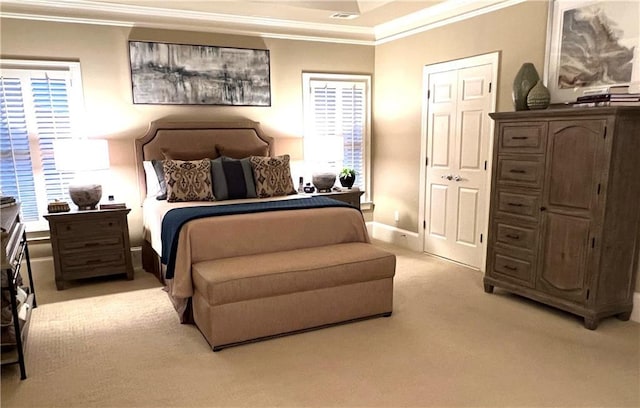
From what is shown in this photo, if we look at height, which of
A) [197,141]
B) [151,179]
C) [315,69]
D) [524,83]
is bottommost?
[151,179]

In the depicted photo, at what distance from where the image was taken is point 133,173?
477 cm

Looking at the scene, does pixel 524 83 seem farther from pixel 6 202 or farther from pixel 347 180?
pixel 6 202

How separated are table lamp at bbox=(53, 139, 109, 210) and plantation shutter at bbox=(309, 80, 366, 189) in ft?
8.08

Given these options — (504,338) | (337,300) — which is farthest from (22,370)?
(504,338)

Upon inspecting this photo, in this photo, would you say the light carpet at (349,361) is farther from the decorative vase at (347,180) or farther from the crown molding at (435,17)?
the crown molding at (435,17)

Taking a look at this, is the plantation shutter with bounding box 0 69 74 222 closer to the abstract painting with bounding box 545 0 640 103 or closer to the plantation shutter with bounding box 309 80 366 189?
the plantation shutter with bounding box 309 80 366 189

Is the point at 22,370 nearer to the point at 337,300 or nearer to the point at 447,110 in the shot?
the point at 337,300

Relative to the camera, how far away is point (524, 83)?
141 inches

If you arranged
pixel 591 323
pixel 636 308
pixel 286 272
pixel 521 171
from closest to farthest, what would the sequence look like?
pixel 286 272 → pixel 591 323 → pixel 636 308 → pixel 521 171

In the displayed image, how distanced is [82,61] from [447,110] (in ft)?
12.3

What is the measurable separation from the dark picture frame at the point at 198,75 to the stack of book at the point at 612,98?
131 inches

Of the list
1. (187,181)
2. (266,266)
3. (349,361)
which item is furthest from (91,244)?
(349,361)

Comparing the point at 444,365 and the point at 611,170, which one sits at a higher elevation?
the point at 611,170

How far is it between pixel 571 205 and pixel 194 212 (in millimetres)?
2798
